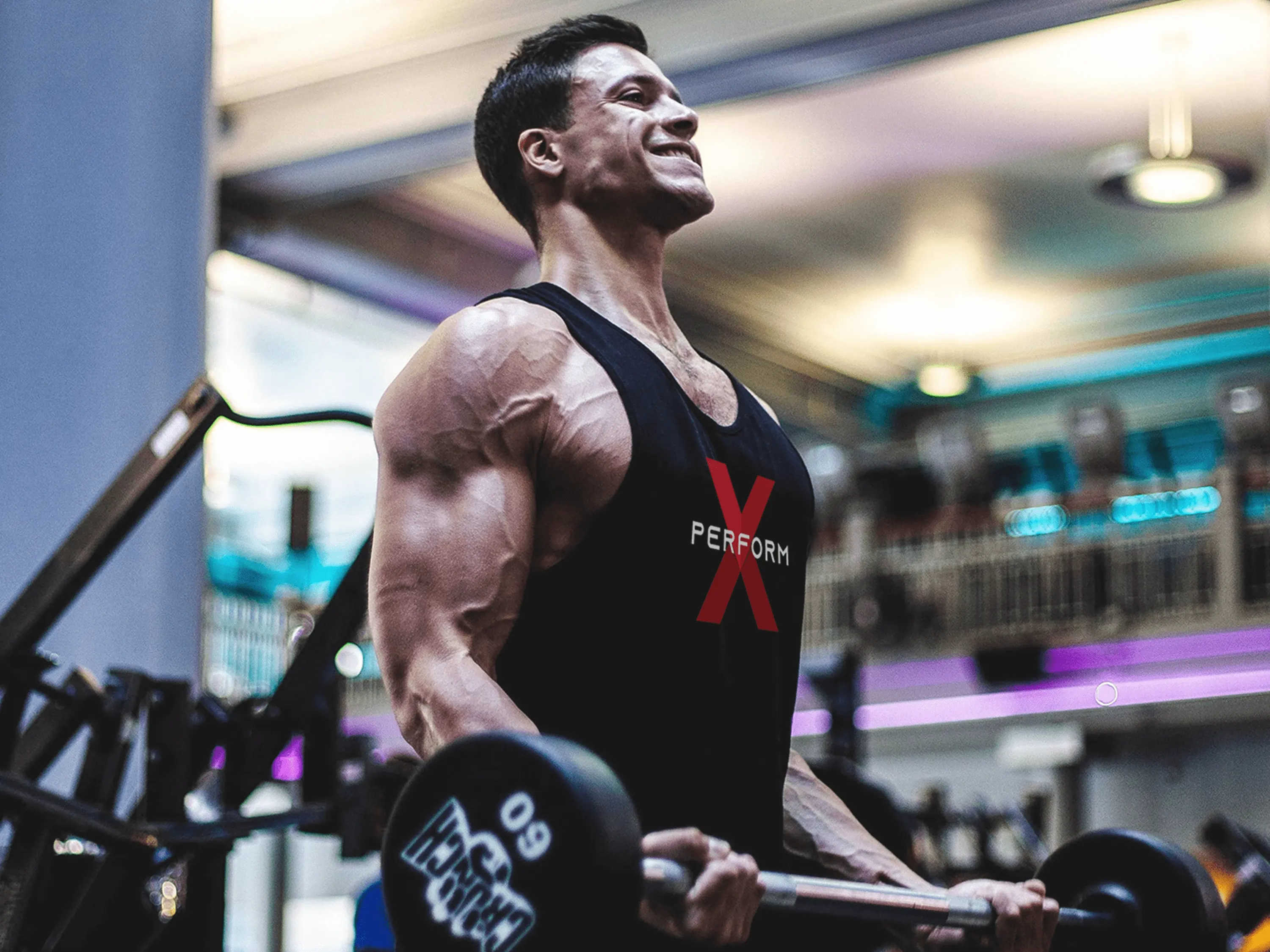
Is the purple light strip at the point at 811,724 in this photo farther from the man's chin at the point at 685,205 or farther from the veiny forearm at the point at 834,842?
the man's chin at the point at 685,205

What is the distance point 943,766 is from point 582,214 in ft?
40.9

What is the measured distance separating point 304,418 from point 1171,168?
7164mm

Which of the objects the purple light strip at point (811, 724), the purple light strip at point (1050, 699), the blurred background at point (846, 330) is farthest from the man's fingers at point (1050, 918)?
the purple light strip at point (811, 724)

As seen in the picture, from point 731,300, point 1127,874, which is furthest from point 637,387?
point 731,300

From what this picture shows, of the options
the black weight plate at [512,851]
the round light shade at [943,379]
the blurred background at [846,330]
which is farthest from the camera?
the round light shade at [943,379]

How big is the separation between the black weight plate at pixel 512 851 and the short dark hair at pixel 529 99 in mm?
810

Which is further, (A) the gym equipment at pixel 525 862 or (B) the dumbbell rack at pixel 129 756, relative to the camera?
(B) the dumbbell rack at pixel 129 756

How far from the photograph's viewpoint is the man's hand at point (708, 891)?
4.40ft

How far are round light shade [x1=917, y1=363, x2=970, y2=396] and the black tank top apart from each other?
11932 mm

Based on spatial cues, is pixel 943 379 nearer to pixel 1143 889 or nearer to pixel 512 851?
pixel 1143 889

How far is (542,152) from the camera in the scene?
76.1 inches

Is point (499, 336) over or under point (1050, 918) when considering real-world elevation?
over

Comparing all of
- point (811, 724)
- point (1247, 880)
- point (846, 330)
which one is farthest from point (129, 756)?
point (811, 724)

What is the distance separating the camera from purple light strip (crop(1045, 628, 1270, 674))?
12008 mm
